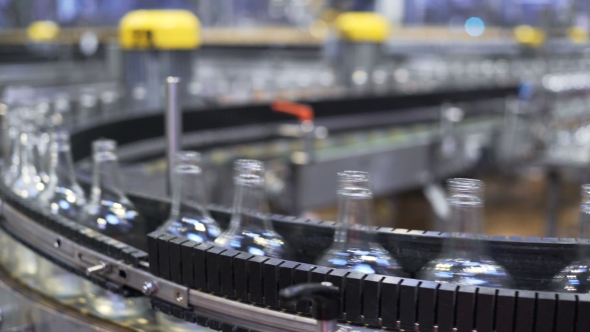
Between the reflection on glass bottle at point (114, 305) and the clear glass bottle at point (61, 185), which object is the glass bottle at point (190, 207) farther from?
the clear glass bottle at point (61, 185)

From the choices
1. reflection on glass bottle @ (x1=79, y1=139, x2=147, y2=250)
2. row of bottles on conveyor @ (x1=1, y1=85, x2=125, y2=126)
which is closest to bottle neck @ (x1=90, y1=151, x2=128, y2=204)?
reflection on glass bottle @ (x1=79, y1=139, x2=147, y2=250)

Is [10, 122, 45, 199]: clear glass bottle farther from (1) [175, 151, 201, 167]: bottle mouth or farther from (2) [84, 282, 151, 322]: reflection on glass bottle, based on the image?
(1) [175, 151, 201, 167]: bottle mouth

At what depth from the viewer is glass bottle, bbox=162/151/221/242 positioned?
2.65 feet

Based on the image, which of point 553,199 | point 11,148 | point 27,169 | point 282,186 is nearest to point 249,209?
point 27,169

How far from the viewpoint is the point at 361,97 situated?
3.21 meters

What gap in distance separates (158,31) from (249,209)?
6.09 ft

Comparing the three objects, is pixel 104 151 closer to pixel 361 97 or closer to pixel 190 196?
pixel 190 196

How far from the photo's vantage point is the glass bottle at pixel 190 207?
2.65 ft

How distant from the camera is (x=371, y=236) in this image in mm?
731

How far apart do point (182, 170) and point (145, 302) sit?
0.59ft

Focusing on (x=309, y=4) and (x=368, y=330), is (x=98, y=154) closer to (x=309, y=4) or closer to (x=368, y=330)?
(x=368, y=330)

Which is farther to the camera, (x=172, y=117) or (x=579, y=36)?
(x=579, y=36)

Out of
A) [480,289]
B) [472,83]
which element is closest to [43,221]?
[480,289]

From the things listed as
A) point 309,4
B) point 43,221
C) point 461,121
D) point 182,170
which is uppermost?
point 309,4
